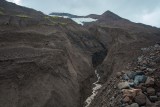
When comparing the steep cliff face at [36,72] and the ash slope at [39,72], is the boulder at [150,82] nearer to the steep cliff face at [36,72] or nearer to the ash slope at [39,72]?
the ash slope at [39,72]

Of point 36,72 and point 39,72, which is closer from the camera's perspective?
point 36,72

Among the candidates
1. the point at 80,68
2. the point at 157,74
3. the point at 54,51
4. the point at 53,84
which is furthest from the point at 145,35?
the point at 157,74

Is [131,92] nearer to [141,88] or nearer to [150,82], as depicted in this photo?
[141,88]

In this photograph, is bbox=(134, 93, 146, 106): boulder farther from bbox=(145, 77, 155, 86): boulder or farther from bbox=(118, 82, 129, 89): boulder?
bbox=(118, 82, 129, 89): boulder

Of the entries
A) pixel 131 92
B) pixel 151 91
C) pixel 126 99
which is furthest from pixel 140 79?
pixel 126 99

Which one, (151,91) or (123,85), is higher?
(151,91)

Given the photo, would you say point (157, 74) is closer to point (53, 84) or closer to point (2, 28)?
point (53, 84)

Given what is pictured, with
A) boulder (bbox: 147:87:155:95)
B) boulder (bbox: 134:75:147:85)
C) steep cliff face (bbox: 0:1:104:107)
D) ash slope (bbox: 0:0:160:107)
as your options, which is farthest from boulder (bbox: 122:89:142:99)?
steep cliff face (bbox: 0:1:104:107)

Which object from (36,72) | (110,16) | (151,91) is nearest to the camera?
(151,91)
